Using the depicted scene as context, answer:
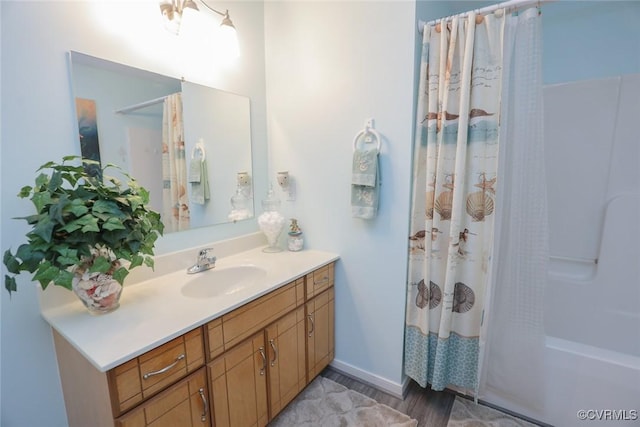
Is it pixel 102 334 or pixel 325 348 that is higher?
pixel 102 334

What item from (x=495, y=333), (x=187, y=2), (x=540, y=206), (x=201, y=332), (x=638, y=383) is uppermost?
(x=187, y=2)

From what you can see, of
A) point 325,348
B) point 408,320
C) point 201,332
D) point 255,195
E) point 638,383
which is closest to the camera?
point 201,332

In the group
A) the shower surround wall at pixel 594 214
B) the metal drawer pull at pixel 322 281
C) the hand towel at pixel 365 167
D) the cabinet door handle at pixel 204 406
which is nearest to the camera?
the cabinet door handle at pixel 204 406

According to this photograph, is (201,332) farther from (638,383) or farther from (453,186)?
(638,383)

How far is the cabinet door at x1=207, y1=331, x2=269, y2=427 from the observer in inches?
47.3

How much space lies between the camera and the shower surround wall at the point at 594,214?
185cm

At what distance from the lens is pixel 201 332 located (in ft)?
3.66

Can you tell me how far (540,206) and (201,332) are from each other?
1604mm

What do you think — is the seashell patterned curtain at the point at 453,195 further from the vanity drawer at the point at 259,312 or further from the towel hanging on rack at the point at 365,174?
the vanity drawer at the point at 259,312

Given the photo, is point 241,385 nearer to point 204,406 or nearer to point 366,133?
point 204,406

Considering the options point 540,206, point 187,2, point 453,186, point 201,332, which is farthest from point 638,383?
point 187,2

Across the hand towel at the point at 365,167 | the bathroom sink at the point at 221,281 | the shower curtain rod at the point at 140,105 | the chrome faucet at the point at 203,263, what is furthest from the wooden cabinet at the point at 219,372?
the shower curtain rod at the point at 140,105

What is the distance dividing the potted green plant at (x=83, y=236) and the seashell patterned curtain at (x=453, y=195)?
1307 millimetres

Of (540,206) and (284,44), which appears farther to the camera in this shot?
(284,44)
